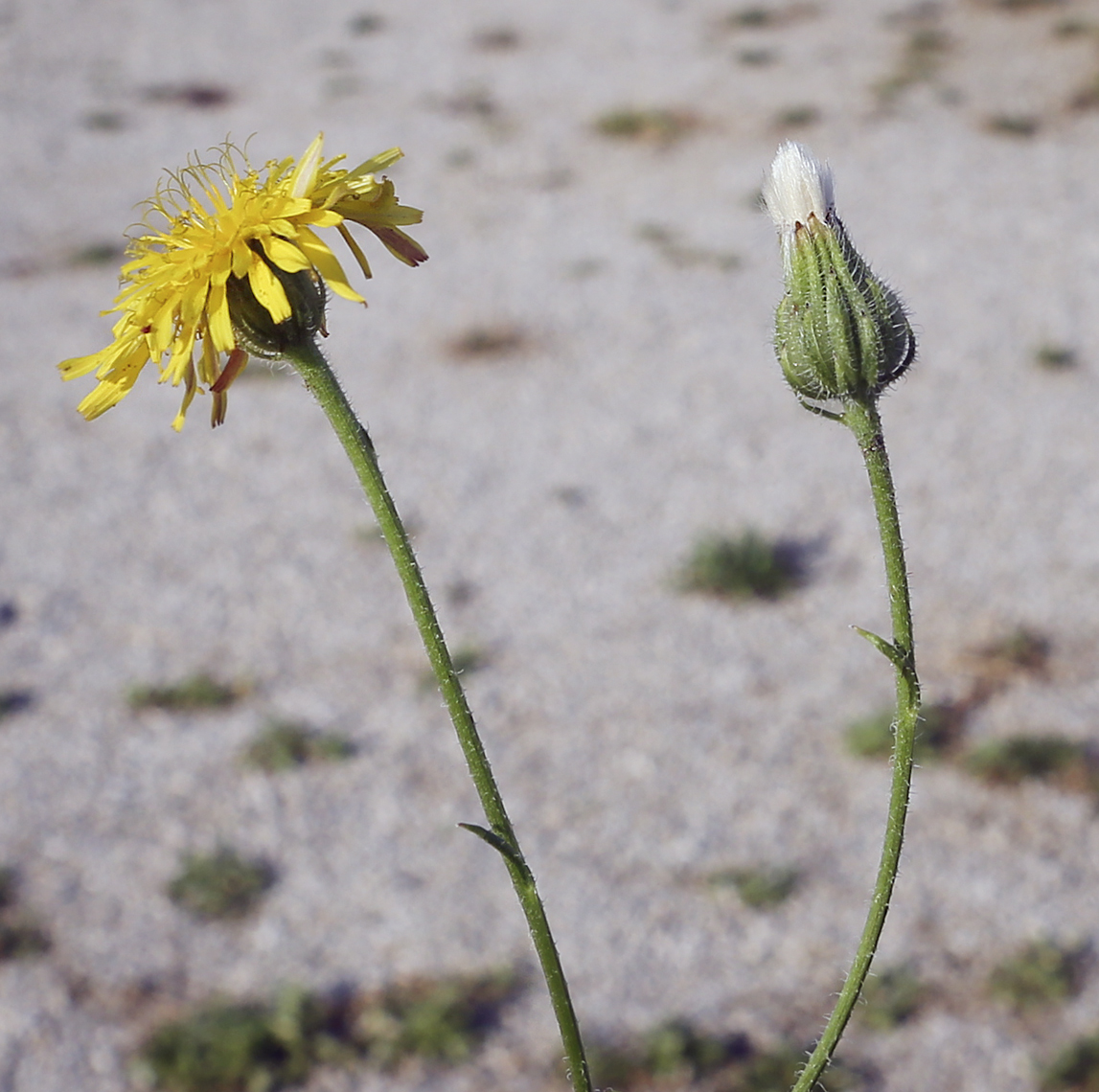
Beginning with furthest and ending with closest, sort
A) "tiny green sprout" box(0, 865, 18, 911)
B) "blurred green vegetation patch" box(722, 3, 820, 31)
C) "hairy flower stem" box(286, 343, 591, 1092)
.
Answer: "blurred green vegetation patch" box(722, 3, 820, 31) → "tiny green sprout" box(0, 865, 18, 911) → "hairy flower stem" box(286, 343, 591, 1092)

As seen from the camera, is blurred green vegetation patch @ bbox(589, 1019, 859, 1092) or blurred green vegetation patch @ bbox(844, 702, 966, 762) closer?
blurred green vegetation patch @ bbox(589, 1019, 859, 1092)

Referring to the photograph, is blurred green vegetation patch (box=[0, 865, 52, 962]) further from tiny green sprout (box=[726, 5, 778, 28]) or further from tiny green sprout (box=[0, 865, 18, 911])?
tiny green sprout (box=[726, 5, 778, 28])

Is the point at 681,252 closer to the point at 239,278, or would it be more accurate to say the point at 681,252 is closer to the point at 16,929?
the point at 16,929

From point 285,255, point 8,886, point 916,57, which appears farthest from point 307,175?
point 916,57

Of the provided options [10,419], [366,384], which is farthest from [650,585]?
[10,419]

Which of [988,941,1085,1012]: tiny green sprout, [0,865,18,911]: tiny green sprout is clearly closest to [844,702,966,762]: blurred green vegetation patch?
[988,941,1085,1012]: tiny green sprout

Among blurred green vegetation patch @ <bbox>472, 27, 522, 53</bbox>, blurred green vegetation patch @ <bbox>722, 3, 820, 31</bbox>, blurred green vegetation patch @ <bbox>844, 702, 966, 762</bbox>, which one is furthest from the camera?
blurred green vegetation patch @ <bbox>472, 27, 522, 53</bbox>

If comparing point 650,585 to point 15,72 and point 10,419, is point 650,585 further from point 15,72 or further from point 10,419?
point 15,72

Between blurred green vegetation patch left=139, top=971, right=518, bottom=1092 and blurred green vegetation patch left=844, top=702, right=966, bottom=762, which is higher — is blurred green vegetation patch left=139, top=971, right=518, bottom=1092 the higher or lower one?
the lower one
